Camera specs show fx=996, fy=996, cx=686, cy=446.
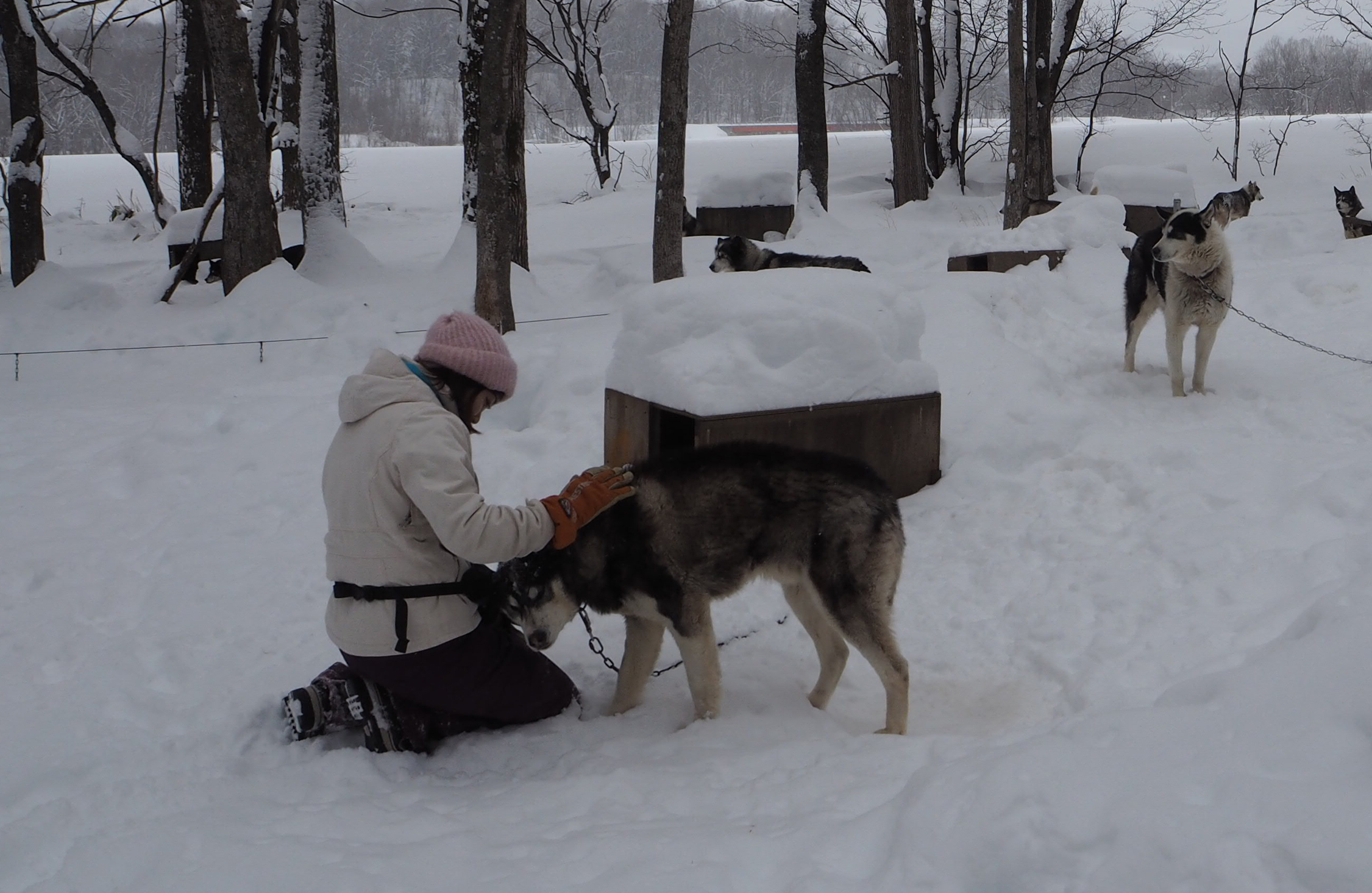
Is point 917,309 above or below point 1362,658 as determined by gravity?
above

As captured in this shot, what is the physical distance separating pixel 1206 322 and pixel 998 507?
2.85 metres

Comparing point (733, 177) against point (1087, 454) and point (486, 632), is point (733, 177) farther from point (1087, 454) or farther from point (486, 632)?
point (486, 632)

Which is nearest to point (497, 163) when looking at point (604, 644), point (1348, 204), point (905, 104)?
point (604, 644)

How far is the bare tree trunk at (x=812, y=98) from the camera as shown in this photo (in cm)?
1566

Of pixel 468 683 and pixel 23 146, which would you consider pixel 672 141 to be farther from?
pixel 23 146

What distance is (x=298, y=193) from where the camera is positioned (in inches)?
584

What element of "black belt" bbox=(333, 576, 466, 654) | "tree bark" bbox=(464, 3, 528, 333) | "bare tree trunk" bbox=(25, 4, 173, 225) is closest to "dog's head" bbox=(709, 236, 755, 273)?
"tree bark" bbox=(464, 3, 528, 333)

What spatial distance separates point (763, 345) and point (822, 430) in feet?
1.85

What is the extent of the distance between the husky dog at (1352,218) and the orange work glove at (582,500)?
1286cm

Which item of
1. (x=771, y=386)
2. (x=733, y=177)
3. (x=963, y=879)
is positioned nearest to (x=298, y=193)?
(x=733, y=177)

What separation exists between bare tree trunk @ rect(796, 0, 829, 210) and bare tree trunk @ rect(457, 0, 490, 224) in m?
6.15

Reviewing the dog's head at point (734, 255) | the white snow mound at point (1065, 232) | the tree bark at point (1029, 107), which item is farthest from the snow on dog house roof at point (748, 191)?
the dog's head at point (734, 255)

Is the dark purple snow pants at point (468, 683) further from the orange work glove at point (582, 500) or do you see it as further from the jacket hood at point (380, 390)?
the jacket hood at point (380, 390)

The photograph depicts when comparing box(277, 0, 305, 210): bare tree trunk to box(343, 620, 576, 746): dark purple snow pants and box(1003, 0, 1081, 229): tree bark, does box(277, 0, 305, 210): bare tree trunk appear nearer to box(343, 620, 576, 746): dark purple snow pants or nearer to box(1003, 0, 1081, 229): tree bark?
box(1003, 0, 1081, 229): tree bark
